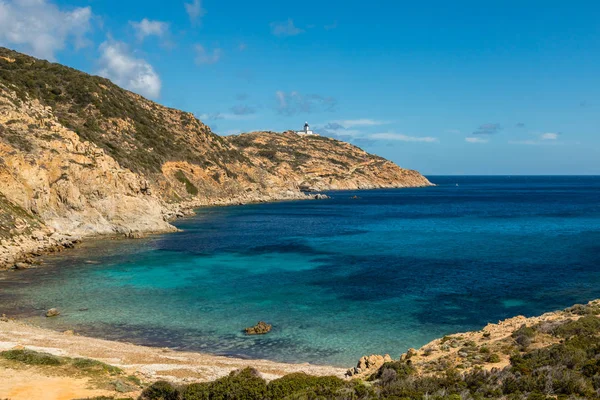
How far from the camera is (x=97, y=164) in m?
59.8

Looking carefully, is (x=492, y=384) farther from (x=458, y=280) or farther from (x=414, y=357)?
(x=458, y=280)

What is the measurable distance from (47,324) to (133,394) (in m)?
13.9

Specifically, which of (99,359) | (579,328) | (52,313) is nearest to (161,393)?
(99,359)

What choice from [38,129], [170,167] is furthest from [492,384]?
[170,167]

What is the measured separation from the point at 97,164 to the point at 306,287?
3932 cm

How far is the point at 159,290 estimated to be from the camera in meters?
33.2

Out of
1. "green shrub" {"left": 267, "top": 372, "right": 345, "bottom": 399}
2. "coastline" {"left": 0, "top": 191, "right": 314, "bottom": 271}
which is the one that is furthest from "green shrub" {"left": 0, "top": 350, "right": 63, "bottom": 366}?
"coastline" {"left": 0, "top": 191, "right": 314, "bottom": 271}

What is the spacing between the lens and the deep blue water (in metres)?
24.0

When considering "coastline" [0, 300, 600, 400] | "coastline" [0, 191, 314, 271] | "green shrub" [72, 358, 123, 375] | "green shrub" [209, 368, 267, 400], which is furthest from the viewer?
"coastline" [0, 191, 314, 271]

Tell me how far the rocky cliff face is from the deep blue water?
5.37 metres

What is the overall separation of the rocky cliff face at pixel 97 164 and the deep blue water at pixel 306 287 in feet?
17.6

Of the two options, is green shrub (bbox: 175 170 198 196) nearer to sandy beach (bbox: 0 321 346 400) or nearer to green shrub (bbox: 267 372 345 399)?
sandy beach (bbox: 0 321 346 400)

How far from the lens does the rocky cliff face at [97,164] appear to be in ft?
162

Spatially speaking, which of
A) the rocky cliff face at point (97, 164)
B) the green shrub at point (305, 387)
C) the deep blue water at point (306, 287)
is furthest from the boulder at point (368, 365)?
the rocky cliff face at point (97, 164)
